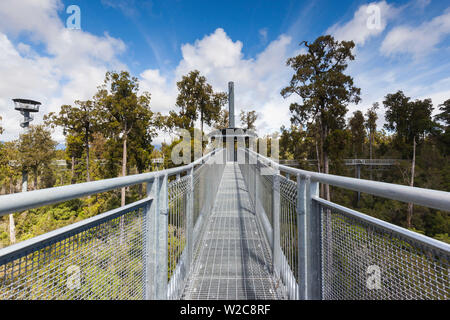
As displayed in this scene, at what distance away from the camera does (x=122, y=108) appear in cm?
1747

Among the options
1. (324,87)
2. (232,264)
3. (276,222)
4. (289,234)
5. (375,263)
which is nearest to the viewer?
(375,263)

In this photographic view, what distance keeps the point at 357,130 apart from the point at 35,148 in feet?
147

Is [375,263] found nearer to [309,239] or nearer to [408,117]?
[309,239]

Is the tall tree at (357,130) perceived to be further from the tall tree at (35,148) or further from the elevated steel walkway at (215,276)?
the tall tree at (35,148)

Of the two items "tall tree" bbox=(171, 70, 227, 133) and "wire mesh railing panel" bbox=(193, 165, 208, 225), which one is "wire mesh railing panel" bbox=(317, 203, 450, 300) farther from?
"tall tree" bbox=(171, 70, 227, 133)

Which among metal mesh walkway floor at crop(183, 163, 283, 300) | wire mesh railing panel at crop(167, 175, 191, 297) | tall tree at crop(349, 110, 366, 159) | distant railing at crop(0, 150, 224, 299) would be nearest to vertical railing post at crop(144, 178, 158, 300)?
distant railing at crop(0, 150, 224, 299)

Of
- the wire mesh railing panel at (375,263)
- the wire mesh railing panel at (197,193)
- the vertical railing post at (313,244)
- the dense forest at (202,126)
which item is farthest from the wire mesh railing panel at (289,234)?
the dense forest at (202,126)

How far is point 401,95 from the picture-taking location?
25906 mm

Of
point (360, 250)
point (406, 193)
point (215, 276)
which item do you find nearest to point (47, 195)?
point (406, 193)

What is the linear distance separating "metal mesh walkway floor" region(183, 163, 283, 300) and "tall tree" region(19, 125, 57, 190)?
23.5 metres

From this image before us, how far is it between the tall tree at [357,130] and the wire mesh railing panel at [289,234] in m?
39.0

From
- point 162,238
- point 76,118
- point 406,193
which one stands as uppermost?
point 76,118

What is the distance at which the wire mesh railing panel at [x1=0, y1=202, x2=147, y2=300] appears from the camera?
698 mm

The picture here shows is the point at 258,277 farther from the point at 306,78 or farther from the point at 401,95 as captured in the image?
the point at 401,95
